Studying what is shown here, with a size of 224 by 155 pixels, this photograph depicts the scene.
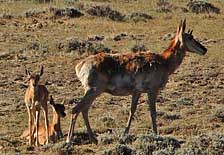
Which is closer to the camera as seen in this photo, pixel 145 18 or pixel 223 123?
pixel 223 123

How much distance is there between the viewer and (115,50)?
1045 inches

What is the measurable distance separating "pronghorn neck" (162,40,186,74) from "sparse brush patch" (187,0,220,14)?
25.1 m

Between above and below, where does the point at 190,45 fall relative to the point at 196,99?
above

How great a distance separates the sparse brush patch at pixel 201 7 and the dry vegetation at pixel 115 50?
0.15 metres

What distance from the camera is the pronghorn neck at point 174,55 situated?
1395 cm

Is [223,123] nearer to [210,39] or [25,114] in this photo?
[25,114]

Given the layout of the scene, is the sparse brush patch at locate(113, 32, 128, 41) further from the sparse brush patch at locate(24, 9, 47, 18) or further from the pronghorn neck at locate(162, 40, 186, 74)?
the pronghorn neck at locate(162, 40, 186, 74)

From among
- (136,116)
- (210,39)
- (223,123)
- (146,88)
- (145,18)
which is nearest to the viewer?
(146,88)

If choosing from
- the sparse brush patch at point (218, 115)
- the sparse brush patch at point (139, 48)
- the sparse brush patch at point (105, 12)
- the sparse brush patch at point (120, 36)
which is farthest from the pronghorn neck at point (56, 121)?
the sparse brush patch at point (105, 12)

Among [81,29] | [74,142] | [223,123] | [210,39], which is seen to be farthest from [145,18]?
[74,142]

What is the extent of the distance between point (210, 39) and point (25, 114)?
13.0 meters

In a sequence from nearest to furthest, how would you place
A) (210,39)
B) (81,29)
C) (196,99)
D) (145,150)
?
(145,150) → (196,99) → (210,39) → (81,29)

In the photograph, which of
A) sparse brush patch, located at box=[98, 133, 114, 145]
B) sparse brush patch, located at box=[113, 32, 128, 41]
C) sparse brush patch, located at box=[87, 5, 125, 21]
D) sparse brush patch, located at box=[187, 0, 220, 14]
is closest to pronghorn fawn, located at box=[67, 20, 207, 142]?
sparse brush patch, located at box=[98, 133, 114, 145]

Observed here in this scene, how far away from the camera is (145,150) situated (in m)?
11.7
